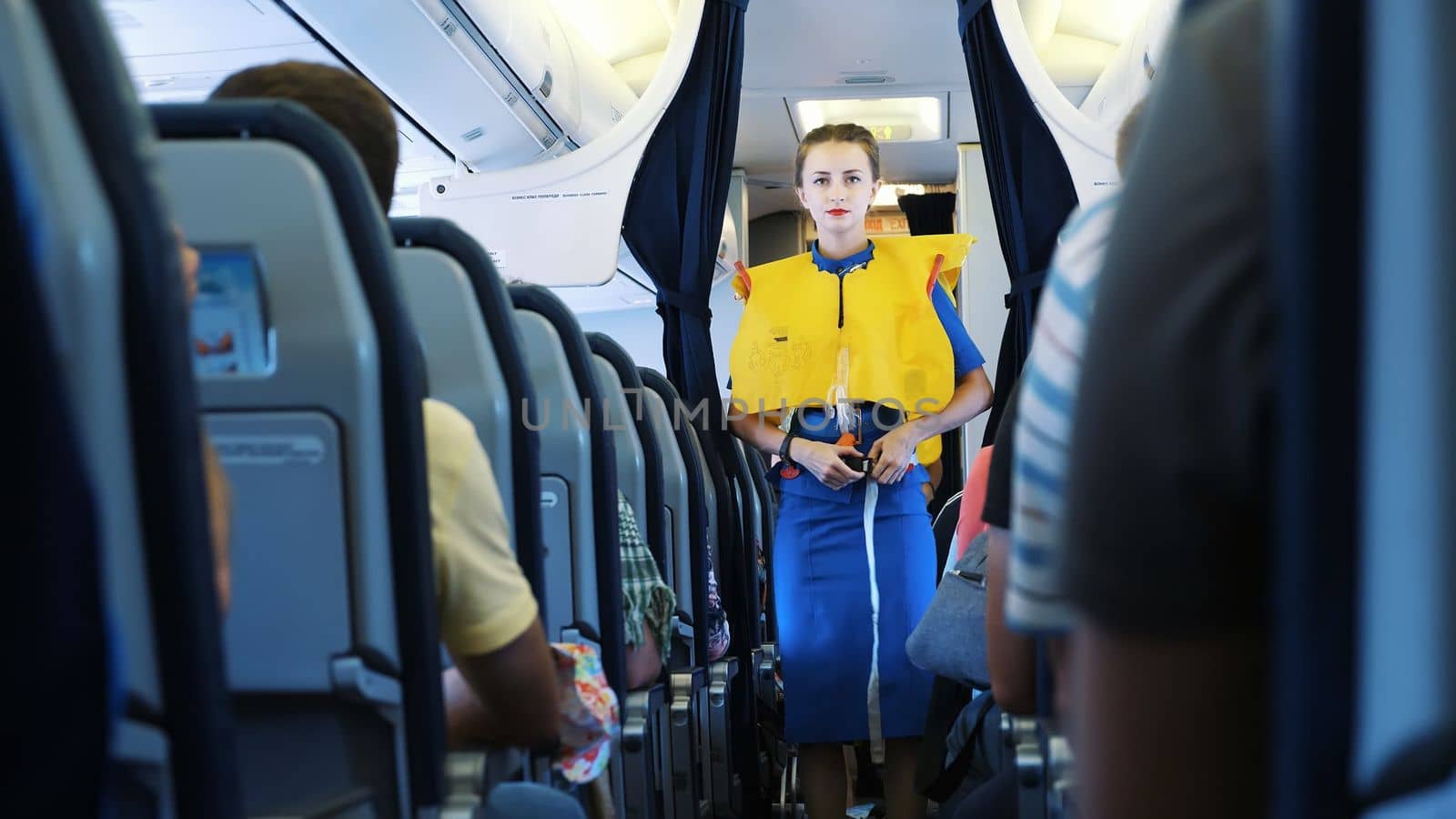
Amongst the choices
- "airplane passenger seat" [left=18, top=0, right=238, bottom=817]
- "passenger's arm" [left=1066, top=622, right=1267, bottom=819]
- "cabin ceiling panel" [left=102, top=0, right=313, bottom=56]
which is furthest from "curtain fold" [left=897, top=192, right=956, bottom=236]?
"passenger's arm" [left=1066, top=622, right=1267, bottom=819]

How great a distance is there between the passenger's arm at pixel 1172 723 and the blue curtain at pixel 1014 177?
124 inches

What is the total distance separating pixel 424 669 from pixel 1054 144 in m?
3.16

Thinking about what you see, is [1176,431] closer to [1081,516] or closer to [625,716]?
[1081,516]

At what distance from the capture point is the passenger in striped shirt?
2.78 ft

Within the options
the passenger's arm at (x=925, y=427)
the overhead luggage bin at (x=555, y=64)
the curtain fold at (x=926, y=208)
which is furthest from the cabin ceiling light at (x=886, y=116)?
the passenger's arm at (x=925, y=427)

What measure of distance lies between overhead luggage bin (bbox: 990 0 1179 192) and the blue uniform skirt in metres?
1.22

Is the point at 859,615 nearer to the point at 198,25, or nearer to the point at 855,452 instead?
the point at 855,452

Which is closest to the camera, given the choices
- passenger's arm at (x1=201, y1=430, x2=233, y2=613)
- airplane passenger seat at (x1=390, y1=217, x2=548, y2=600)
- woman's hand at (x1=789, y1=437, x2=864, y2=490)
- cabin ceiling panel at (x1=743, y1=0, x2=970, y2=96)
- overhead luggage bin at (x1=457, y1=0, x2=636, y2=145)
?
passenger's arm at (x1=201, y1=430, x2=233, y2=613)

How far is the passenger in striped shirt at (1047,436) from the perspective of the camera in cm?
85

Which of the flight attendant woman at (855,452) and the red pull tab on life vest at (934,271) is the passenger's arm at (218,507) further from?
the red pull tab on life vest at (934,271)

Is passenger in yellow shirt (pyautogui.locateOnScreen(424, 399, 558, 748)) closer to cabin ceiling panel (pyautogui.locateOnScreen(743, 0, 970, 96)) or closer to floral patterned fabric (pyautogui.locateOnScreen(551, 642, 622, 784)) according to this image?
floral patterned fabric (pyautogui.locateOnScreen(551, 642, 622, 784))

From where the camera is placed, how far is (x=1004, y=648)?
5.24ft

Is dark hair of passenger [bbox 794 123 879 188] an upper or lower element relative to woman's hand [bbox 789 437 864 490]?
upper

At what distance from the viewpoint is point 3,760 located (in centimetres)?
69
